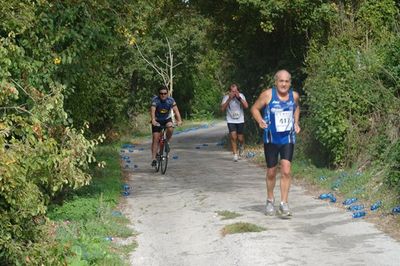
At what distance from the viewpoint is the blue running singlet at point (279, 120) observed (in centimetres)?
1088

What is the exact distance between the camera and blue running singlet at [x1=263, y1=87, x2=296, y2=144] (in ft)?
35.7

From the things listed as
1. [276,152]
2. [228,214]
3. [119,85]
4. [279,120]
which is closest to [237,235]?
[228,214]

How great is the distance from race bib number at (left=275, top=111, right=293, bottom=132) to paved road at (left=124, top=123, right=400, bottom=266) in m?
1.32

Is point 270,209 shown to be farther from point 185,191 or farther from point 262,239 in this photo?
point 185,191

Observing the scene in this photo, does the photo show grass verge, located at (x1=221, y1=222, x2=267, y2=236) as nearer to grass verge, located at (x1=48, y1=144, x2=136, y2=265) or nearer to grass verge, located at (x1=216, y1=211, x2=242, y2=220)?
grass verge, located at (x1=216, y1=211, x2=242, y2=220)

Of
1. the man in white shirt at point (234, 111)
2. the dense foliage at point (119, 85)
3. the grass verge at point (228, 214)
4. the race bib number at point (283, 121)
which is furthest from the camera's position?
the man in white shirt at point (234, 111)

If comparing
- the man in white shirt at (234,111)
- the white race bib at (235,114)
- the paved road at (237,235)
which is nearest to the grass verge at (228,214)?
the paved road at (237,235)

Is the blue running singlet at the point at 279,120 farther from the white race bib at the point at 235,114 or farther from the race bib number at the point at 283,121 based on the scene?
the white race bib at the point at 235,114

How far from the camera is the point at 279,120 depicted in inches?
428

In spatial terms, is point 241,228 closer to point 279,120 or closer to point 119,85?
point 279,120

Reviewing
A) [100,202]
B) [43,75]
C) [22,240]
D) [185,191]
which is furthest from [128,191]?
[22,240]

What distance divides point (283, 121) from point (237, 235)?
78.7 inches

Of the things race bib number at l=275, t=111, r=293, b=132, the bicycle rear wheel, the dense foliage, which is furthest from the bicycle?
race bib number at l=275, t=111, r=293, b=132

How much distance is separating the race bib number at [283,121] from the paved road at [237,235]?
1317 millimetres
